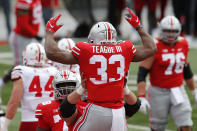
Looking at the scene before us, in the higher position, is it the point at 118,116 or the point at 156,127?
the point at 118,116

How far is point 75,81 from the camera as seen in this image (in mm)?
5051

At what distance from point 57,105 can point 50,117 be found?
0.14 metres

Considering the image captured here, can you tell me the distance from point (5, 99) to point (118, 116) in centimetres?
577

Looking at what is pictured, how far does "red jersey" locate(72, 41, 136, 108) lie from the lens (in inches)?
187

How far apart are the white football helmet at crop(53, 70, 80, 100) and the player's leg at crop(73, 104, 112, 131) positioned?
0.35m

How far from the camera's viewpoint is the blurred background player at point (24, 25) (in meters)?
10.5

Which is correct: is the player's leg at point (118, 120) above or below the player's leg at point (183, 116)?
above

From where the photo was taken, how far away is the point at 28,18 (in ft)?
34.8

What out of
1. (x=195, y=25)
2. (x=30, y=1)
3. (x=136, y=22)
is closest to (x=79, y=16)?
(x=195, y=25)

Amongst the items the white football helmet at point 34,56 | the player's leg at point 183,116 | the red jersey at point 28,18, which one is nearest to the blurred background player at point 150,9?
the red jersey at point 28,18

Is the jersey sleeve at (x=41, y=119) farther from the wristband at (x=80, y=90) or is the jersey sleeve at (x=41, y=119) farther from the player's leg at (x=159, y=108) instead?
the player's leg at (x=159, y=108)

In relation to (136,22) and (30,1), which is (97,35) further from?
(30,1)

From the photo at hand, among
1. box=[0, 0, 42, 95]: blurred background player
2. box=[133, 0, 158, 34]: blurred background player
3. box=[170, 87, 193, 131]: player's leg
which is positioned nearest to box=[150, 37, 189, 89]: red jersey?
box=[170, 87, 193, 131]: player's leg

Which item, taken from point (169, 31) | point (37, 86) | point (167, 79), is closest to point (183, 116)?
point (167, 79)
